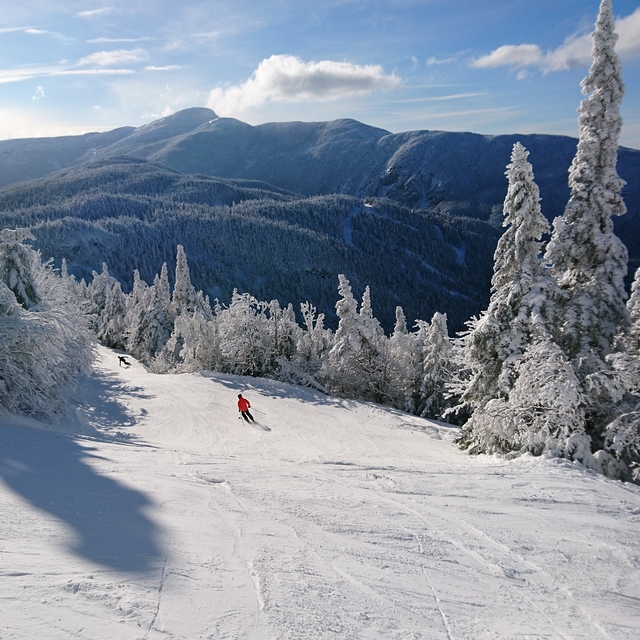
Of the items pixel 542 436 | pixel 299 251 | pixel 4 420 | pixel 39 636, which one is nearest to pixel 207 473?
pixel 39 636

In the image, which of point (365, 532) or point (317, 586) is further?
point (365, 532)

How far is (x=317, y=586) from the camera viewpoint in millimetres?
5426

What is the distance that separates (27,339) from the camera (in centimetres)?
1323

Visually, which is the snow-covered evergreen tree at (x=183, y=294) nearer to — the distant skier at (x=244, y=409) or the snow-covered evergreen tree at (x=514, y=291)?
the distant skier at (x=244, y=409)

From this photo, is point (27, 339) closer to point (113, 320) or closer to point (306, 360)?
point (306, 360)

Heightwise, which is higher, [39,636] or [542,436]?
[39,636]

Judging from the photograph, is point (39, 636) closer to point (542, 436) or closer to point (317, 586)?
point (317, 586)

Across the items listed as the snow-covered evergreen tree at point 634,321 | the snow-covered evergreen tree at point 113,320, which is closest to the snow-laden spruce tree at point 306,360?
the snow-covered evergreen tree at point 634,321

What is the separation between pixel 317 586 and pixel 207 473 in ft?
15.5

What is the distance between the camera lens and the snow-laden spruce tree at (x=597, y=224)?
1384 cm

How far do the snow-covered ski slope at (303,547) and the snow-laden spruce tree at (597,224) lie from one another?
16.4ft

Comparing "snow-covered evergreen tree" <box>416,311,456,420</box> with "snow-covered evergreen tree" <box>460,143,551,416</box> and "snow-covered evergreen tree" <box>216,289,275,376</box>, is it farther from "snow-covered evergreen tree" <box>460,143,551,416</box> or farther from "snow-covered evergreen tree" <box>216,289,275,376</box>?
"snow-covered evergreen tree" <box>460,143,551,416</box>

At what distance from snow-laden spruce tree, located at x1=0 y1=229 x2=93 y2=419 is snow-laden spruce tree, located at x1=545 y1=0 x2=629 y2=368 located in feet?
51.4

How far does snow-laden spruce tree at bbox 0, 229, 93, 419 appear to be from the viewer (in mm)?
13062
